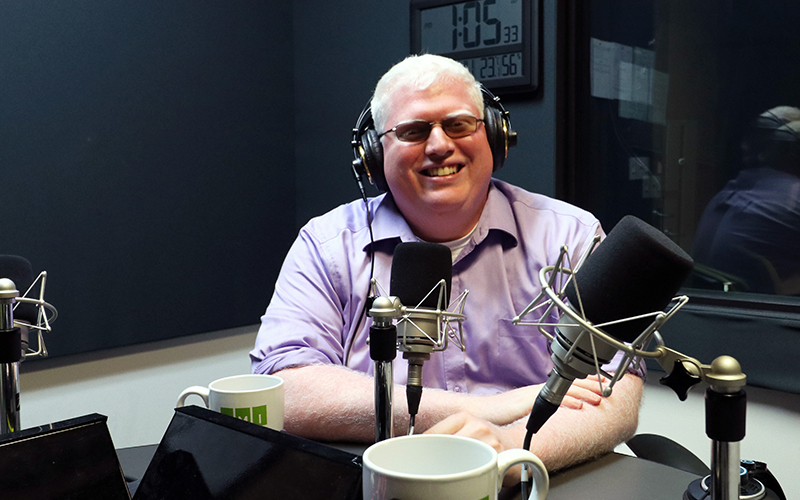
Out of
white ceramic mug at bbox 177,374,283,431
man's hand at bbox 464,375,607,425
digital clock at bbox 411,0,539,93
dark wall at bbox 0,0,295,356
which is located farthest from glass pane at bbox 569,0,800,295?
white ceramic mug at bbox 177,374,283,431

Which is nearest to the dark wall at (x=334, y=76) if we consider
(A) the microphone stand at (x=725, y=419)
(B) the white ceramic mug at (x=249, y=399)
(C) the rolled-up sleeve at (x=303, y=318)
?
(C) the rolled-up sleeve at (x=303, y=318)

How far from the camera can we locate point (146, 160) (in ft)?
7.76

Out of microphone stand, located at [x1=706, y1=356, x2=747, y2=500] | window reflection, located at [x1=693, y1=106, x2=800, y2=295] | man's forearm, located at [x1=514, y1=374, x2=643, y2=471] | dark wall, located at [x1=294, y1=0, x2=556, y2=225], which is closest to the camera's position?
microphone stand, located at [x1=706, y1=356, x2=747, y2=500]

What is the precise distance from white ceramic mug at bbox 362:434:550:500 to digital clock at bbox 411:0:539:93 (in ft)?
6.25

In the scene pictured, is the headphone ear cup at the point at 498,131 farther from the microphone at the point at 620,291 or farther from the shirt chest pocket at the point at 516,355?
the microphone at the point at 620,291

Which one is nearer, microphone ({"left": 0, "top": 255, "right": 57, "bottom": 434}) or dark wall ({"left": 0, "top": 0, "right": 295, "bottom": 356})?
microphone ({"left": 0, "top": 255, "right": 57, "bottom": 434})

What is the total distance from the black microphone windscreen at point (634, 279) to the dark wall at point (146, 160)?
195 cm

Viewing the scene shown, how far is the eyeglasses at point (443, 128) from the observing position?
1.60m

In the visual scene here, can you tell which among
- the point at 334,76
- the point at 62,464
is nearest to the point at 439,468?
the point at 62,464

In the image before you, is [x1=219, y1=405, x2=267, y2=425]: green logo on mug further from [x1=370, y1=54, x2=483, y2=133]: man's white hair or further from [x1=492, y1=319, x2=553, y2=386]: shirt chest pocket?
[x1=370, y1=54, x2=483, y2=133]: man's white hair

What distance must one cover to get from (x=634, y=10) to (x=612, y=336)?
6.46 feet

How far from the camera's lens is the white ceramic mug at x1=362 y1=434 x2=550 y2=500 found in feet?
1.65

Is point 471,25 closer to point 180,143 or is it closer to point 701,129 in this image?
point 701,129

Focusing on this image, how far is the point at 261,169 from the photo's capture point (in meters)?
2.80
